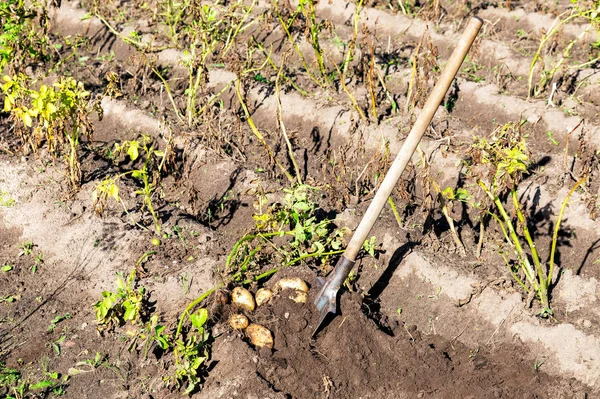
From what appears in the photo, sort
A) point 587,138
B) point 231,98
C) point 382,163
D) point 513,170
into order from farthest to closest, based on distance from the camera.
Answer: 1. point 231,98
2. point 587,138
3. point 382,163
4. point 513,170

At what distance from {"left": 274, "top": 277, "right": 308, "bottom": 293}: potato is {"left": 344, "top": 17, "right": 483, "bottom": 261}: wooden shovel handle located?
0.30 meters

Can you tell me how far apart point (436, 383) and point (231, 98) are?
2.76 metres

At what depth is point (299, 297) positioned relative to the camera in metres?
3.18

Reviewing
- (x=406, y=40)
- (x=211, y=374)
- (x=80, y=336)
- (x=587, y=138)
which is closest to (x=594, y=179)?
(x=587, y=138)

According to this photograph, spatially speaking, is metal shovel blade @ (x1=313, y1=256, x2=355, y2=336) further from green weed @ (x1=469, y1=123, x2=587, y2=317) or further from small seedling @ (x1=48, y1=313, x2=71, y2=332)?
small seedling @ (x1=48, y1=313, x2=71, y2=332)

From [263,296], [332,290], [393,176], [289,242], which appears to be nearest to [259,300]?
[263,296]

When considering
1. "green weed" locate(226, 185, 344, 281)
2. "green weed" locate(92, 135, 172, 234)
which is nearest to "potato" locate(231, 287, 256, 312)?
"green weed" locate(226, 185, 344, 281)

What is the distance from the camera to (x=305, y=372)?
2.92 meters

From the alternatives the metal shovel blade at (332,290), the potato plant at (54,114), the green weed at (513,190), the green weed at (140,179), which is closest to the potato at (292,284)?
the metal shovel blade at (332,290)

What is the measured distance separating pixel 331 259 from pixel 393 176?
2.60ft

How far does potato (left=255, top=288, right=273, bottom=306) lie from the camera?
3189 mm

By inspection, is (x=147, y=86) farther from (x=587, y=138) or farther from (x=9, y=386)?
(x=587, y=138)

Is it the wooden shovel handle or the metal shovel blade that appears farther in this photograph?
the metal shovel blade

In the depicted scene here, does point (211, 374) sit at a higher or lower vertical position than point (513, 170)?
lower
